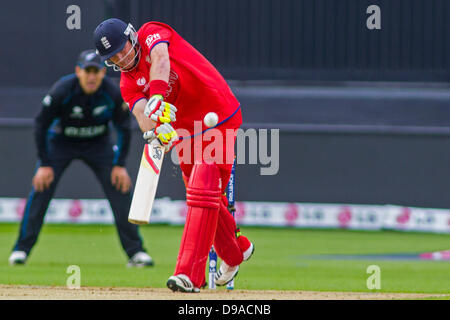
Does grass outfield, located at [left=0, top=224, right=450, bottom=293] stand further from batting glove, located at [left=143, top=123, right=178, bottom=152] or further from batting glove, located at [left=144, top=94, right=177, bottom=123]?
batting glove, located at [left=144, top=94, right=177, bottom=123]

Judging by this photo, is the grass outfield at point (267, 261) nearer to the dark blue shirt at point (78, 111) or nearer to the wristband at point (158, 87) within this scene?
the dark blue shirt at point (78, 111)

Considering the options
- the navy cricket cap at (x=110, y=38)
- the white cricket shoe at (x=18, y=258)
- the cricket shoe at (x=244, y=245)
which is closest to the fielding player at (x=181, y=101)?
the navy cricket cap at (x=110, y=38)

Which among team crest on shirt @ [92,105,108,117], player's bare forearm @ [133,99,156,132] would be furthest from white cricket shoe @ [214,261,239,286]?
team crest on shirt @ [92,105,108,117]

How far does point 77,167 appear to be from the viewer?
16031mm

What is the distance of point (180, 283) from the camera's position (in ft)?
22.6

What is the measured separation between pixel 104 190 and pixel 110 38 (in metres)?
3.52

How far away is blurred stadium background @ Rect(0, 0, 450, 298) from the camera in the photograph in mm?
15219

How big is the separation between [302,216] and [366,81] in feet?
9.33

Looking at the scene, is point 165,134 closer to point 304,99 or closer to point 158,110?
point 158,110

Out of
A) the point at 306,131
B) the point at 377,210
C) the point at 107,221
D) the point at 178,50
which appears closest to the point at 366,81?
the point at 306,131

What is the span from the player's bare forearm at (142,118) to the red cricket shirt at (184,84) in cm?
5

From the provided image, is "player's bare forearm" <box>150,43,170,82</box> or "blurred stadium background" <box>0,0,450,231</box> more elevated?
"player's bare forearm" <box>150,43,170,82</box>

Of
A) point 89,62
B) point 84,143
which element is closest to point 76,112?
point 84,143

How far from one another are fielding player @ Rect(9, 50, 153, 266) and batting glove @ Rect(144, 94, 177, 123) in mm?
3259
